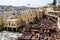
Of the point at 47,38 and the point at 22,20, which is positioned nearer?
the point at 47,38

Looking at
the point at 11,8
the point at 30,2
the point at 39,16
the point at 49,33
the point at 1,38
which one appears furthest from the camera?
the point at 11,8

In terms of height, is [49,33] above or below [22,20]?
above

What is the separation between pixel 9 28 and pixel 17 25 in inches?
21.9

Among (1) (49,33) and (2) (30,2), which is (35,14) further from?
(2) (30,2)

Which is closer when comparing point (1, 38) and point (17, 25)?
point (1, 38)

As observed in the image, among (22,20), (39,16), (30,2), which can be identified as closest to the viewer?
(39,16)

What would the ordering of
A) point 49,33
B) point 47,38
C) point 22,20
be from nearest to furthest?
1. point 47,38
2. point 49,33
3. point 22,20

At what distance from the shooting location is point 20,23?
41.9ft

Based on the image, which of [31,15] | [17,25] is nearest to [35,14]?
[31,15]

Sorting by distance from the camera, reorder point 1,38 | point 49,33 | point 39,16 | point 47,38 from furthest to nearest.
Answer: point 39,16 < point 1,38 < point 49,33 < point 47,38

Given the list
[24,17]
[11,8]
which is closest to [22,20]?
[24,17]

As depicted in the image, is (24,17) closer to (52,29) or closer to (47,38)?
(52,29)

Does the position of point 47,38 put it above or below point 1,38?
above

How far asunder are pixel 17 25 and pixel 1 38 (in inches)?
129
